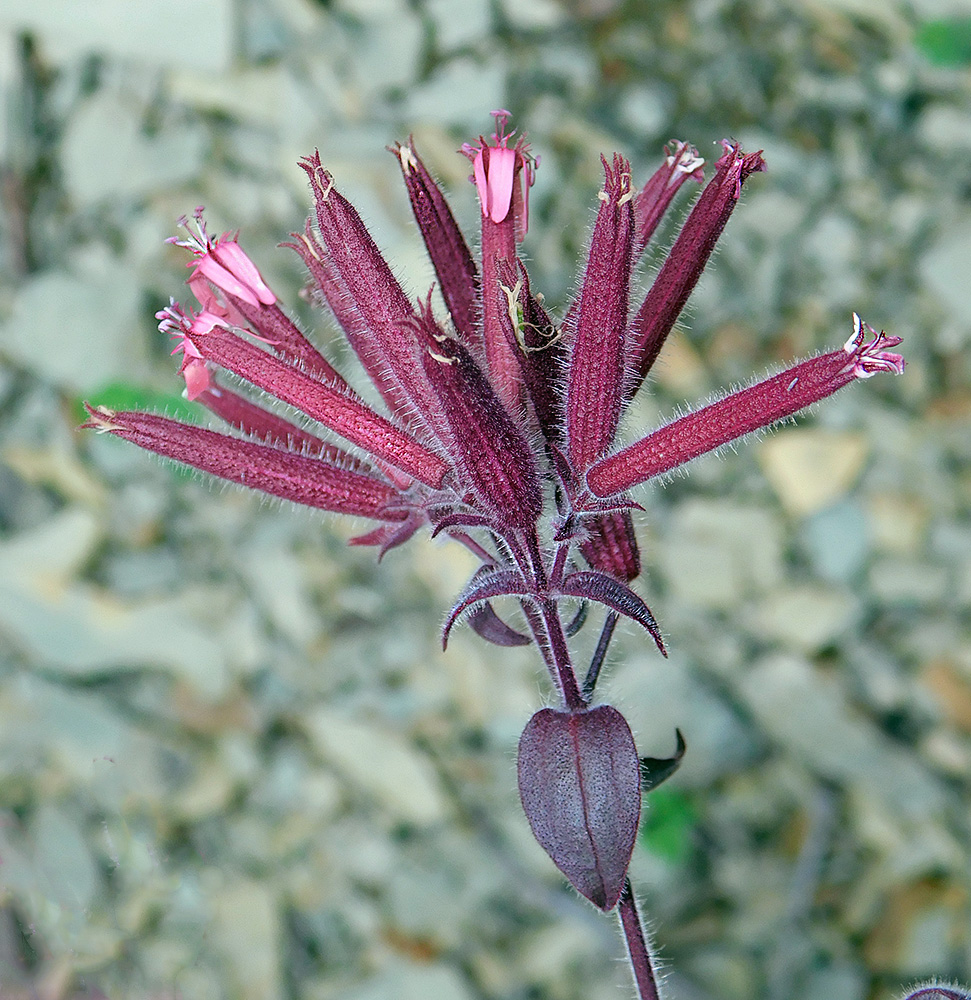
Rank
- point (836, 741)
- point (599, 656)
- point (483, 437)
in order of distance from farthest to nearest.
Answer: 1. point (836, 741)
2. point (599, 656)
3. point (483, 437)

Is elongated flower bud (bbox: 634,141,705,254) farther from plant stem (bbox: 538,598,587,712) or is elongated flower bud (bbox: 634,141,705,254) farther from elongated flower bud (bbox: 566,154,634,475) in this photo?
plant stem (bbox: 538,598,587,712)

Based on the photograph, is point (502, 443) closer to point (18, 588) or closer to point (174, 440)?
point (174, 440)

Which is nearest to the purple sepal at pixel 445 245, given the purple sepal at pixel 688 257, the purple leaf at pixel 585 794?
the purple sepal at pixel 688 257

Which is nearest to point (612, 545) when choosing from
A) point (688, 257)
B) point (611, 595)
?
point (611, 595)

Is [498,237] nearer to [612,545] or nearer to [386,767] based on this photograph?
[612,545]

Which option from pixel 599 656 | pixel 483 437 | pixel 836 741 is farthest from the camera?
pixel 836 741
